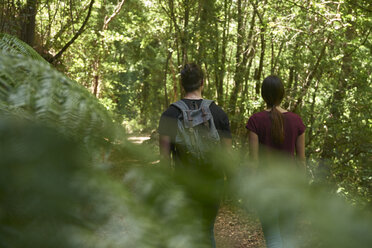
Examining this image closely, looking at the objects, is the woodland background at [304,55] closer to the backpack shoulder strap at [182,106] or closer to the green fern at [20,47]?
the backpack shoulder strap at [182,106]

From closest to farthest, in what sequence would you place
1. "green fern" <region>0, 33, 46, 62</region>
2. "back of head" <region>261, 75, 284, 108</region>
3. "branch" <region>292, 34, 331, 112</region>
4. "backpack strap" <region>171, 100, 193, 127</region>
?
"green fern" <region>0, 33, 46, 62</region>
"backpack strap" <region>171, 100, 193, 127</region>
"back of head" <region>261, 75, 284, 108</region>
"branch" <region>292, 34, 331, 112</region>

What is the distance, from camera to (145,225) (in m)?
0.43

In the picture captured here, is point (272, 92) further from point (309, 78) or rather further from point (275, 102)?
point (309, 78)

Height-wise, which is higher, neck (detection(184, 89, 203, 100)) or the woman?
neck (detection(184, 89, 203, 100))

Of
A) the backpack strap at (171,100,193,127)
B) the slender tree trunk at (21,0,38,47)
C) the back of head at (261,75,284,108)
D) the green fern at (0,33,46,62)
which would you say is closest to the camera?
the green fern at (0,33,46,62)

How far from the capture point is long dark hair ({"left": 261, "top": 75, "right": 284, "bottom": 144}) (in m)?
2.89

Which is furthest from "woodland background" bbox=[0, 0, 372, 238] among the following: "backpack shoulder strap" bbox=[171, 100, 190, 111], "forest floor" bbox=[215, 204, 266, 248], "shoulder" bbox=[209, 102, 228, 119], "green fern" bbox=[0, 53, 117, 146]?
"green fern" bbox=[0, 53, 117, 146]

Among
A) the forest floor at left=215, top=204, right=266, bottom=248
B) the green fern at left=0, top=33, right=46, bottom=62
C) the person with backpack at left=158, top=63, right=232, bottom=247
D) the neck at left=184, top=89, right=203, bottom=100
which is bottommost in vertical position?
the forest floor at left=215, top=204, right=266, bottom=248

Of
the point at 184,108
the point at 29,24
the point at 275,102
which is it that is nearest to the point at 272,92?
the point at 275,102

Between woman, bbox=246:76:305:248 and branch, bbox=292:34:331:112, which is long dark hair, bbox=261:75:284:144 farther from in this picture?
branch, bbox=292:34:331:112

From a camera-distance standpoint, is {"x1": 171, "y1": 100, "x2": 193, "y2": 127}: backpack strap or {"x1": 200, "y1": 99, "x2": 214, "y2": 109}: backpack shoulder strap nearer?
{"x1": 171, "y1": 100, "x2": 193, "y2": 127}: backpack strap

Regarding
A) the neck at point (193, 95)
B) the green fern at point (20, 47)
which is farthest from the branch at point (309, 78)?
the green fern at point (20, 47)

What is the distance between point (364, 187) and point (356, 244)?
6.22 metres

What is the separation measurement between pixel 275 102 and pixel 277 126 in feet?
0.72
